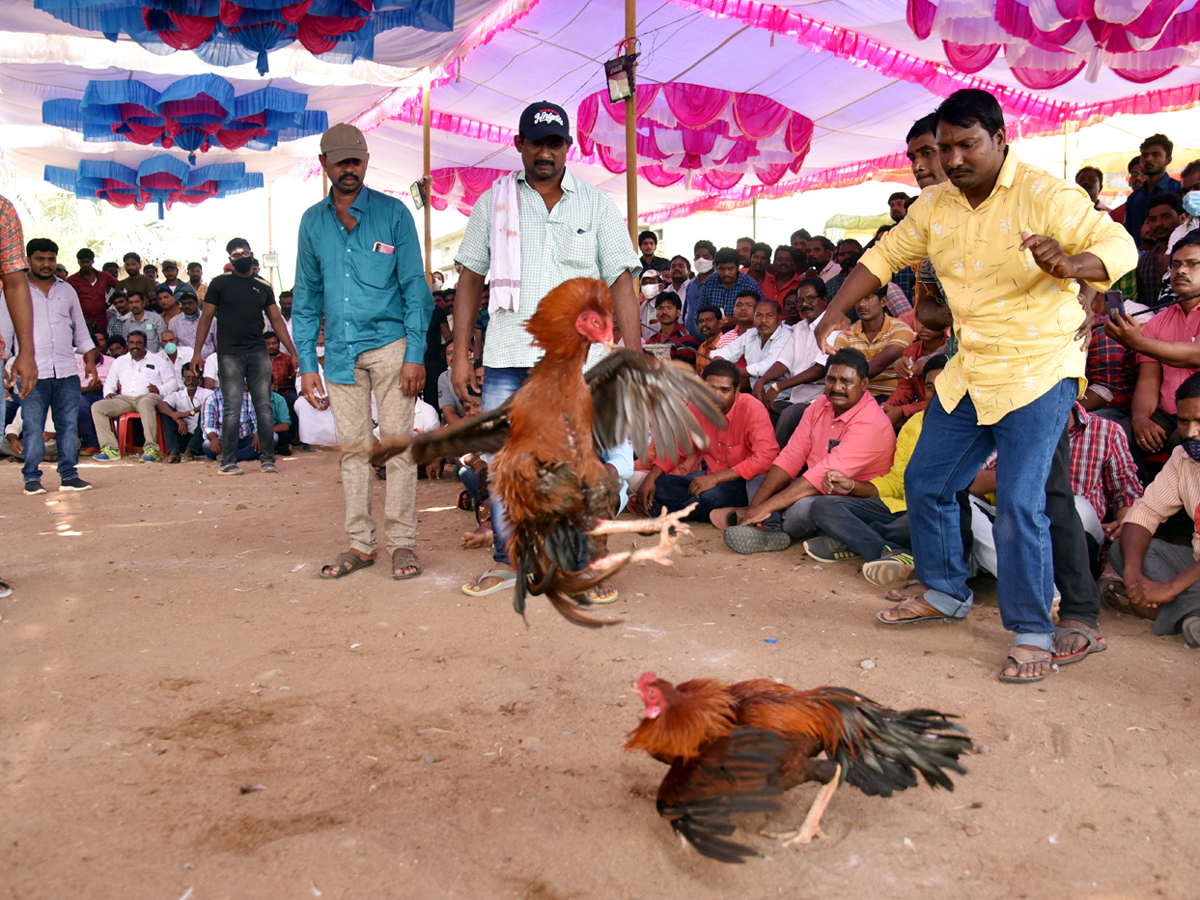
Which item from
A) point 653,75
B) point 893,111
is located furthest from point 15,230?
point 893,111

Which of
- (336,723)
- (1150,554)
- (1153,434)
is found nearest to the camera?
(336,723)

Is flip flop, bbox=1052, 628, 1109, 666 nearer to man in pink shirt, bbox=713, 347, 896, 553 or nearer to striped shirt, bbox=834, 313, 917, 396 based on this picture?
man in pink shirt, bbox=713, 347, 896, 553

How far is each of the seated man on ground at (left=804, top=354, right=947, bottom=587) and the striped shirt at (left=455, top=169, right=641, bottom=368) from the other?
1.77 m

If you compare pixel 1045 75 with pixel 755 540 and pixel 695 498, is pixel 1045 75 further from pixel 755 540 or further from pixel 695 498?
pixel 755 540

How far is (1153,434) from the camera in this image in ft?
13.5

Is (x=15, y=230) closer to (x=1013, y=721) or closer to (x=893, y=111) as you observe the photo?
(x=1013, y=721)

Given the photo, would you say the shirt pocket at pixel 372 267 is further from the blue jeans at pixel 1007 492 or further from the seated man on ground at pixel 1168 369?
the seated man on ground at pixel 1168 369

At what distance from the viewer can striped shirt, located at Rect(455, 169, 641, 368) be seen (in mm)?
3920

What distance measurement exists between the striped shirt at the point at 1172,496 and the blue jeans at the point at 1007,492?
3.12 feet

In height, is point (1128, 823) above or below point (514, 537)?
below

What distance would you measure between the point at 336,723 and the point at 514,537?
920 millimetres

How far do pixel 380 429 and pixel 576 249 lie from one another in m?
1.50

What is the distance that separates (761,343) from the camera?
726cm

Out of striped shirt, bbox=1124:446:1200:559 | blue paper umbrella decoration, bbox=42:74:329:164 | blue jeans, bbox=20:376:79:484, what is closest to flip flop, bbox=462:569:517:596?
striped shirt, bbox=1124:446:1200:559
